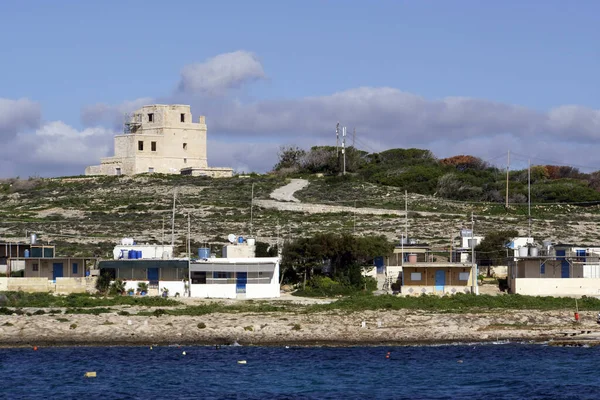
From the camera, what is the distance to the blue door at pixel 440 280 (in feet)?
187

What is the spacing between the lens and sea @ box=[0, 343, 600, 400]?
1476 inches

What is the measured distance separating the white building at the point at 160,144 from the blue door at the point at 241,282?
207 ft

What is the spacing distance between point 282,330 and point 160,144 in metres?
75.6

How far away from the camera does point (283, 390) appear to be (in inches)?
1491

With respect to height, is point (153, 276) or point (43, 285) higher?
point (153, 276)

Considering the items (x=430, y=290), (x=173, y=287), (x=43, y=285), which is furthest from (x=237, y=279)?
(x=43, y=285)

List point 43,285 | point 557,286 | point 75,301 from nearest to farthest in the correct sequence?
point 75,301
point 557,286
point 43,285

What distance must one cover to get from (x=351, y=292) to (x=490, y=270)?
1011cm

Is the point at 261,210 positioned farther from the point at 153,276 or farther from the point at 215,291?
the point at 215,291

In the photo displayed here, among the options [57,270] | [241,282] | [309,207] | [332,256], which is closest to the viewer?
[241,282]

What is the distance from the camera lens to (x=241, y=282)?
56969 millimetres

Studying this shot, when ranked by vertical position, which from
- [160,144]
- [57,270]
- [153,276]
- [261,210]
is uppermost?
A: [160,144]

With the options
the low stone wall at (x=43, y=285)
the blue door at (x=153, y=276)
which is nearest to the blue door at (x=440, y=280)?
the blue door at (x=153, y=276)

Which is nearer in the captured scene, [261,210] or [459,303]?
[459,303]
